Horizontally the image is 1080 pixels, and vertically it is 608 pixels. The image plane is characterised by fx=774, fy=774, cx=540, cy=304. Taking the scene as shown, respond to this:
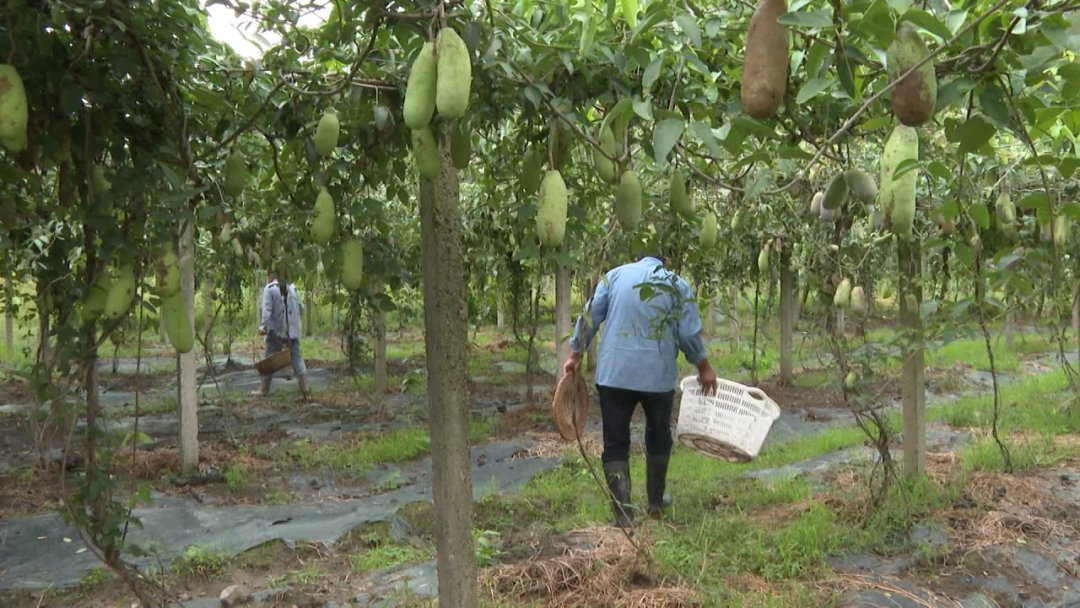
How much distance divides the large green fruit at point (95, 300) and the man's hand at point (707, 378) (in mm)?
2745

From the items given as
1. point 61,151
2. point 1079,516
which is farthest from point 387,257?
point 1079,516

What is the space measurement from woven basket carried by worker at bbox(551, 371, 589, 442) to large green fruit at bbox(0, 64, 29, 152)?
1977 mm

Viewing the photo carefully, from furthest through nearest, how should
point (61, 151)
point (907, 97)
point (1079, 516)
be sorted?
point (1079, 516)
point (61, 151)
point (907, 97)

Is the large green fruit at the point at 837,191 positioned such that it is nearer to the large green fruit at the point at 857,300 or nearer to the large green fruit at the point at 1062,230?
the large green fruit at the point at 1062,230

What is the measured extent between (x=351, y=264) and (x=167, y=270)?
390 millimetres

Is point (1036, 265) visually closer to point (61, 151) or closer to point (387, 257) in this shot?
point (387, 257)

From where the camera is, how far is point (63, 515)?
1.71m

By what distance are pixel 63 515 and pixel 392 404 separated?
20.8 ft

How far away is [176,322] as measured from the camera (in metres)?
1.66

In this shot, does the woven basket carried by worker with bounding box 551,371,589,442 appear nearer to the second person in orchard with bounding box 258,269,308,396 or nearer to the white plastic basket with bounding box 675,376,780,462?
the white plastic basket with bounding box 675,376,780,462

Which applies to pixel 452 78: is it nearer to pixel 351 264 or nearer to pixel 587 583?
pixel 351 264

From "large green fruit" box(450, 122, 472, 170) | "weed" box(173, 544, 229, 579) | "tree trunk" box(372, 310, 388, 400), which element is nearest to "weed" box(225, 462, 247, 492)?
"weed" box(173, 544, 229, 579)

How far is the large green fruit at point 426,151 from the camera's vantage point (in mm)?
1438

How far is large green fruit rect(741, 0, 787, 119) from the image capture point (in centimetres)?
111
